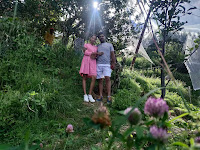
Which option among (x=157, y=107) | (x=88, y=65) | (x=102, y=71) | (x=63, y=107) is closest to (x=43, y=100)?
(x=63, y=107)

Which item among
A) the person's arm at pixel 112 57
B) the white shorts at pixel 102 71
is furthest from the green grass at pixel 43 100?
the person's arm at pixel 112 57

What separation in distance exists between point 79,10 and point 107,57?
1782mm

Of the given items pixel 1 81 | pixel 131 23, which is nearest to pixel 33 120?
pixel 1 81

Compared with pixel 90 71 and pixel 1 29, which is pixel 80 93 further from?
pixel 1 29

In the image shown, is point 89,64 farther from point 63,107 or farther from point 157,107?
point 157,107

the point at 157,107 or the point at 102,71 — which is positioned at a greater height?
the point at 102,71

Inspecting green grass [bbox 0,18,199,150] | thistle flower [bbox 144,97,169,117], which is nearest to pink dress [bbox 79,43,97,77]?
green grass [bbox 0,18,199,150]

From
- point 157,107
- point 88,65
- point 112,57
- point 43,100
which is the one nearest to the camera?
point 157,107

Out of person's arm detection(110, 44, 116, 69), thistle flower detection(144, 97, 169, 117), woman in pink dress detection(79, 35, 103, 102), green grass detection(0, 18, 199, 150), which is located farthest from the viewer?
person's arm detection(110, 44, 116, 69)

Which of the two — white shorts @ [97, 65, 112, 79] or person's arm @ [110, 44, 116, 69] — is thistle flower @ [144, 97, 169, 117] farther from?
person's arm @ [110, 44, 116, 69]

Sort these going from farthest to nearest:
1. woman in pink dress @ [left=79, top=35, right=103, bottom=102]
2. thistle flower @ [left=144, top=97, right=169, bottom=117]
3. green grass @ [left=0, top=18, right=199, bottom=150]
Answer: woman in pink dress @ [left=79, top=35, right=103, bottom=102] < green grass @ [left=0, top=18, right=199, bottom=150] < thistle flower @ [left=144, top=97, right=169, bottom=117]

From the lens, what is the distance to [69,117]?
8.21 feet

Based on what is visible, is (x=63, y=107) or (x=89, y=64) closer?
(x=63, y=107)

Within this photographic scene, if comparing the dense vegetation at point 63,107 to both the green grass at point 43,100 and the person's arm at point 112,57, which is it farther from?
the person's arm at point 112,57
